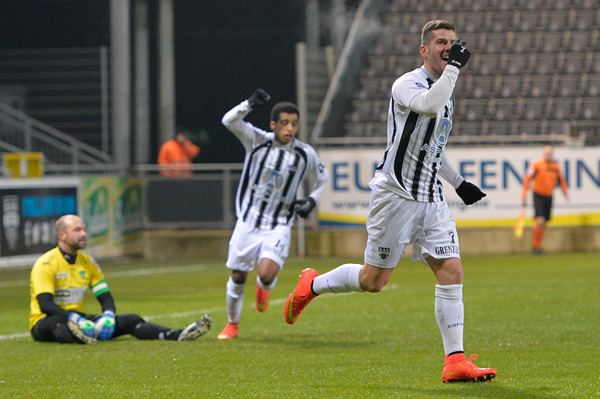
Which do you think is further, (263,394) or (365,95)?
(365,95)

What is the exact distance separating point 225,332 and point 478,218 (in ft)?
34.1

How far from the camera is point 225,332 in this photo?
26.5 ft

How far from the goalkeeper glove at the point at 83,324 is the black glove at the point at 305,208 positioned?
5.98 ft

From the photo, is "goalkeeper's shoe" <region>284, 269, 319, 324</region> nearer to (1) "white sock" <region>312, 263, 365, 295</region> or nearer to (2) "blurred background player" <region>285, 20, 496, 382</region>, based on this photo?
(1) "white sock" <region>312, 263, 365, 295</region>

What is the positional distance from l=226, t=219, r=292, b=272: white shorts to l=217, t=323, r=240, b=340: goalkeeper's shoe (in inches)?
18.3

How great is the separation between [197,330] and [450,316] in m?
2.65

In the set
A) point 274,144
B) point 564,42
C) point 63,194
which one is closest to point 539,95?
point 564,42

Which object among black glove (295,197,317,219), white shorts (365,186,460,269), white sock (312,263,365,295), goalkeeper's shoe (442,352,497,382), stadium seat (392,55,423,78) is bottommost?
goalkeeper's shoe (442,352,497,382)

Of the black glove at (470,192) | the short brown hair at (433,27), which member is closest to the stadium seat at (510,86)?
the black glove at (470,192)

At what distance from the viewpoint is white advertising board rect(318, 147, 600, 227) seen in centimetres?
1752

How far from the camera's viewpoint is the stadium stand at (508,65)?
68.4ft

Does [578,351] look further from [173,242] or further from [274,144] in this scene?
[173,242]

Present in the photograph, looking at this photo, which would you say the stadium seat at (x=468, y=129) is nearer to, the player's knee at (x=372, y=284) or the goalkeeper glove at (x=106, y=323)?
the goalkeeper glove at (x=106, y=323)

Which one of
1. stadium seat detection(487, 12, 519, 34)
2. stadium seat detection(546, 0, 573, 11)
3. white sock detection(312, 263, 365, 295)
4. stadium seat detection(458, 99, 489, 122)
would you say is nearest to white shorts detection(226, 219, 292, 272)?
white sock detection(312, 263, 365, 295)
